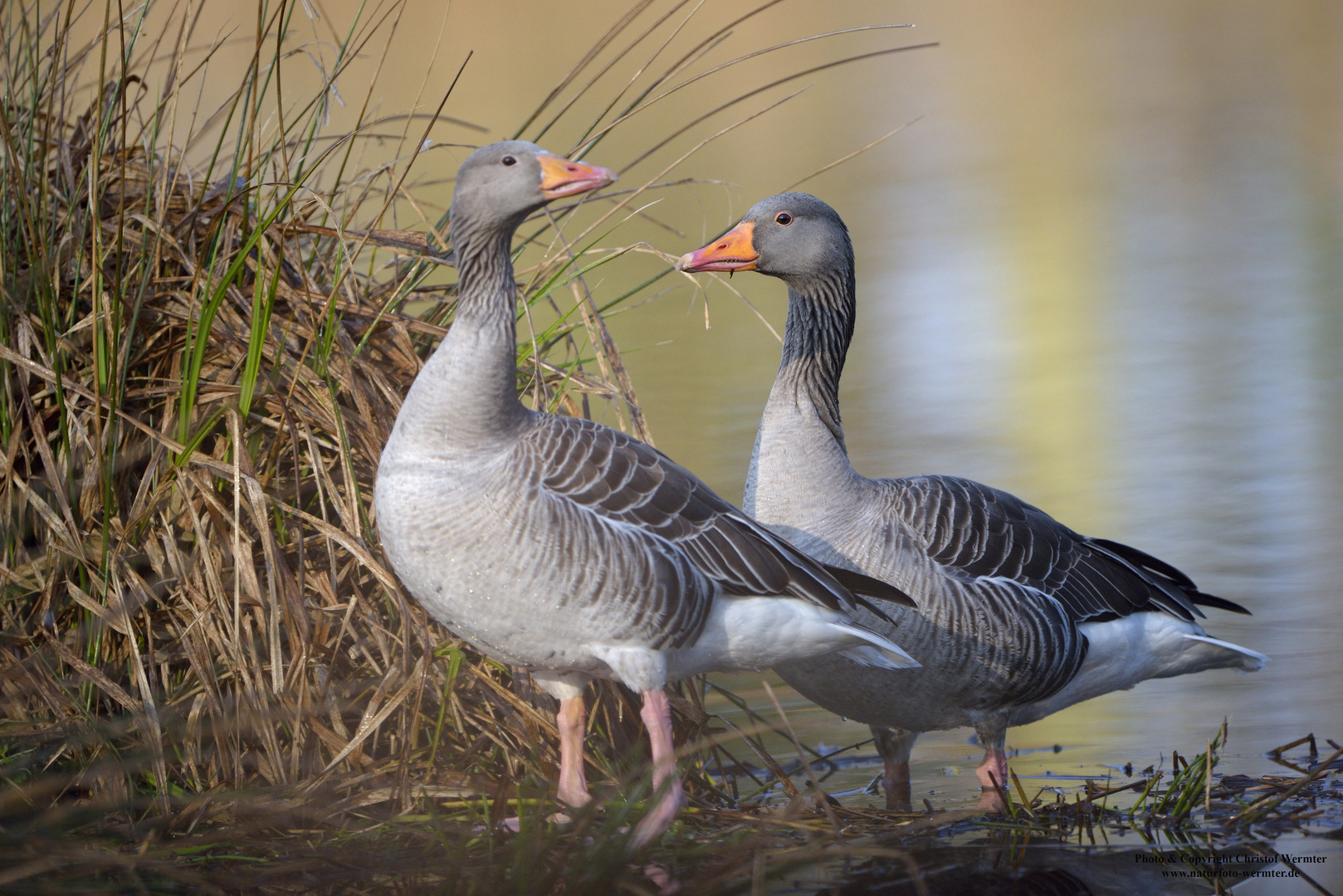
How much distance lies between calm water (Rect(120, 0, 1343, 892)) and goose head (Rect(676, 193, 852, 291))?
1.37ft

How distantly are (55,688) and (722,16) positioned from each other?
22019mm

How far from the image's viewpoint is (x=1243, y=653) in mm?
5680

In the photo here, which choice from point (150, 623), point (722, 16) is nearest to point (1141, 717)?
point (150, 623)

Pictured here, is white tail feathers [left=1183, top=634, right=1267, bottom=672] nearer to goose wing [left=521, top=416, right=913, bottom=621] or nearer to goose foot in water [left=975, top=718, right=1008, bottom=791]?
goose foot in water [left=975, top=718, right=1008, bottom=791]

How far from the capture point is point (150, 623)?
15.4 ft

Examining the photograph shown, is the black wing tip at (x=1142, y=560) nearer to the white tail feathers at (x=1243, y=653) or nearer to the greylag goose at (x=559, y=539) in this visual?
the white tail feathers at (x=1243, y=653)

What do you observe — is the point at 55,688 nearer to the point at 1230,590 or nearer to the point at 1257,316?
the point at 1230,590

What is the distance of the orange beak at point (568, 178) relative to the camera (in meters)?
Result: 4.21

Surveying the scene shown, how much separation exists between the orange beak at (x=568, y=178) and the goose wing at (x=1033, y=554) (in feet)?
6.75

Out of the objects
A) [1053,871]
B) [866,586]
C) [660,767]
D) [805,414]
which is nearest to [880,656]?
[866,586]

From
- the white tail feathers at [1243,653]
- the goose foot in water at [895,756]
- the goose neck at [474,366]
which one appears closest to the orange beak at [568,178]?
the goose neck at [474,366]

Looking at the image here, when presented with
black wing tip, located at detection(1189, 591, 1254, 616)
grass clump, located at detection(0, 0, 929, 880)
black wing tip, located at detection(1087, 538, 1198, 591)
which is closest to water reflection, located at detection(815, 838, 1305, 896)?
grass clump, located at detection(0, 0, 929, 880)

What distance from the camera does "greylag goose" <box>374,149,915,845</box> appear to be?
4098mm

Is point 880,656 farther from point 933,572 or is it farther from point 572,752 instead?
point 572,752
